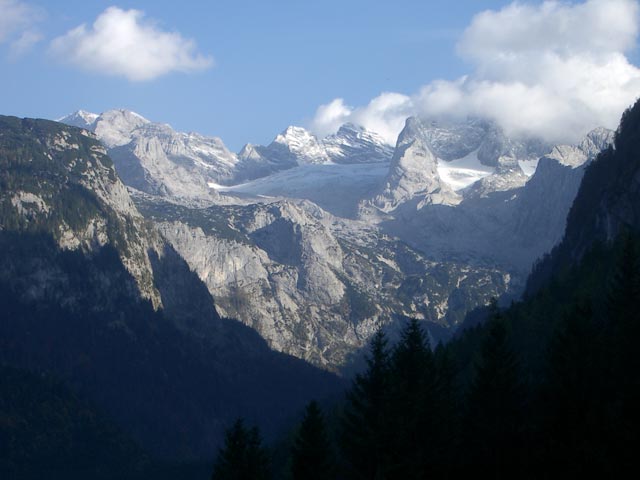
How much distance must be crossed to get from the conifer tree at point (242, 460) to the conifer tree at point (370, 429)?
286 inches

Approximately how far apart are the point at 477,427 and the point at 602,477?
1882cm

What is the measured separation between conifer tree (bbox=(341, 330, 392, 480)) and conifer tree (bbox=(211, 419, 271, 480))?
7.27m

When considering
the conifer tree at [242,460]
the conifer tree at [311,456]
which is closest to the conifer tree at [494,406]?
the conifer tree at [311,456]

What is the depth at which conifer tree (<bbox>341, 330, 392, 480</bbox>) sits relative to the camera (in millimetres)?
82375

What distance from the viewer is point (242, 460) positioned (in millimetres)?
79125

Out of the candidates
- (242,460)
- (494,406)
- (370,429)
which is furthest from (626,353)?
(242,460)

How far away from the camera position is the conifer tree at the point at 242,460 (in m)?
78.6

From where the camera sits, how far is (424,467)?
82812mm

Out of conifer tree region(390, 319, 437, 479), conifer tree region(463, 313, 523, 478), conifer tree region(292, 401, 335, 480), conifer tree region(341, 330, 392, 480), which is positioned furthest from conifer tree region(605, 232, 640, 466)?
conifer tree region(292, 401, 335, 480)

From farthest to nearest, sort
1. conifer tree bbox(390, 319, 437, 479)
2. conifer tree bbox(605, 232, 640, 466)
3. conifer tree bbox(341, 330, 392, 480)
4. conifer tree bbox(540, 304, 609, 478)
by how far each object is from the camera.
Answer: conifer tree bbox(341, 330, 392, 480) → conifer tree bbox(390, 319, 437, 479) → conifer tree bbox(540, 304, 609, 478) → conifer tree bbox(605, 232, 640, 466)

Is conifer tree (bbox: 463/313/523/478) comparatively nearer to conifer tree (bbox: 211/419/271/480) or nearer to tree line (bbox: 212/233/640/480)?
tree line (bbox: 212/233/640/480)

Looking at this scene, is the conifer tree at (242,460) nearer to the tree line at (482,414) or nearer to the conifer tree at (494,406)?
the tree line at (482,414)

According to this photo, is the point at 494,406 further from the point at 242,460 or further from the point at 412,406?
the point at 242,460

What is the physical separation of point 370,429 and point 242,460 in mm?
11177
